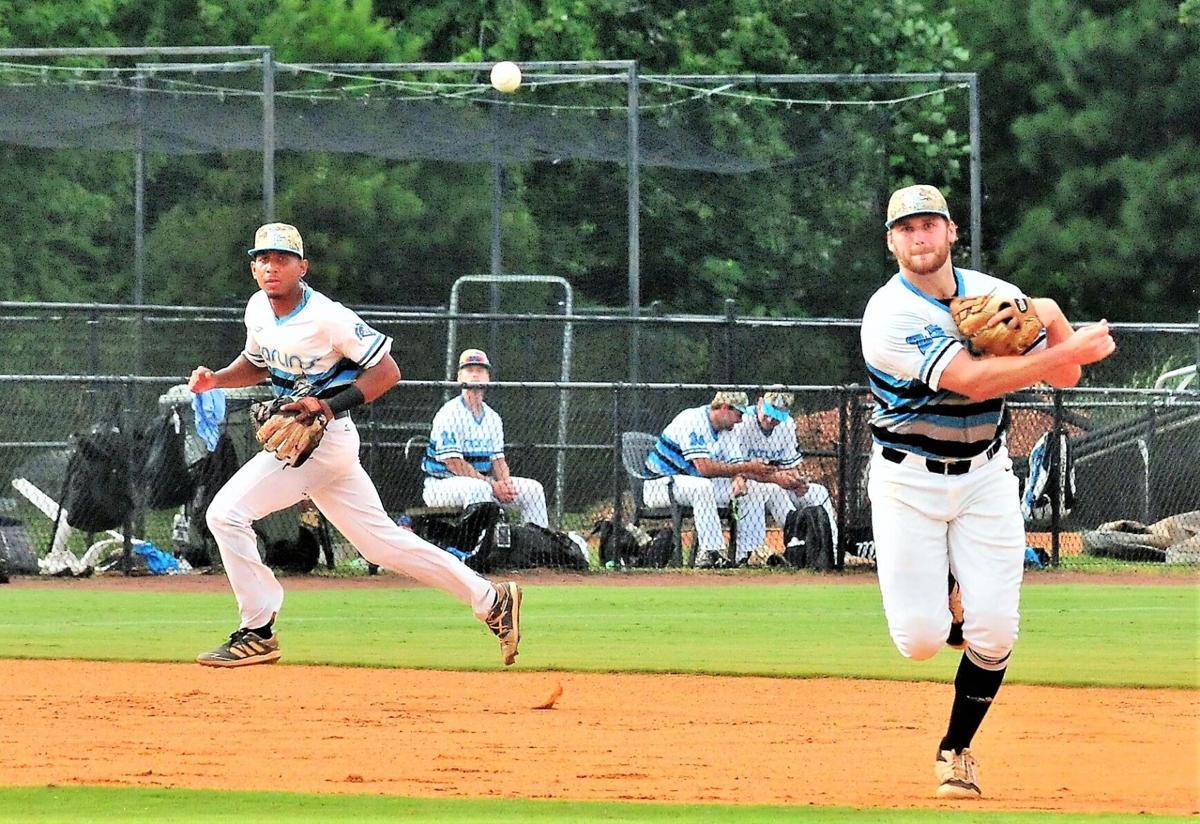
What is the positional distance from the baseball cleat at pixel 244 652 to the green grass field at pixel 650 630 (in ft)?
3.79

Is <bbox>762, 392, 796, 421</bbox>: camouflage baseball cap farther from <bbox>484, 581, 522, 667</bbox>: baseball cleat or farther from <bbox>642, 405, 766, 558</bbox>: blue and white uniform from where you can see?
<bbox>484, 581, 522, 667</bbox>: baseball cleat

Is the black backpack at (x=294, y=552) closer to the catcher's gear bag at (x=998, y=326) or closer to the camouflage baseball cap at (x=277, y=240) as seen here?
the camouflage baseball cap at (x=277, y=240)

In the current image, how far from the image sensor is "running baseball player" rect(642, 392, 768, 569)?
1552 cm

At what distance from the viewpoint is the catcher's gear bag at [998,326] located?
20.5 ft

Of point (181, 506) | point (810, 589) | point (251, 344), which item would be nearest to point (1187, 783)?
point (251, 344)

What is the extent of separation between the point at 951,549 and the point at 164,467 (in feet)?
30.1

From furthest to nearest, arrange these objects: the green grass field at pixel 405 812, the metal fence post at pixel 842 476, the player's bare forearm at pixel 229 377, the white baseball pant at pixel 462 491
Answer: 1. the metal fence post at pixel 842 476
2. the white baseball pant at pixel 462 491
3. the player's bare forearm at pixel 229 377
4. the green grass field at pixel 405 812

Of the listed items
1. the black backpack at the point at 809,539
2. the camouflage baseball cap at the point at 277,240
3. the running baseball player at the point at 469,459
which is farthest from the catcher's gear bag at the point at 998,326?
the black backpack at the point at 809,539

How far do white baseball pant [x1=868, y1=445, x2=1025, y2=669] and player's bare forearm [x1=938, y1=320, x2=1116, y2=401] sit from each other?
37 cm

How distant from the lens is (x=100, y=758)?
7.28 meters

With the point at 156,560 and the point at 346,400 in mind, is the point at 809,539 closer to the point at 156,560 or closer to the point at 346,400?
the point at 156,560

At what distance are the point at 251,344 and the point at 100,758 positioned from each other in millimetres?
2551

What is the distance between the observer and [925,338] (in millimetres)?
6289

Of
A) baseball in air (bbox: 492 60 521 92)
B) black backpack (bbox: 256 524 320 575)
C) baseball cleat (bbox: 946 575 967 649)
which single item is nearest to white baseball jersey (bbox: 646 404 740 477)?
black backpack (bbox: 256 524 320 575)
